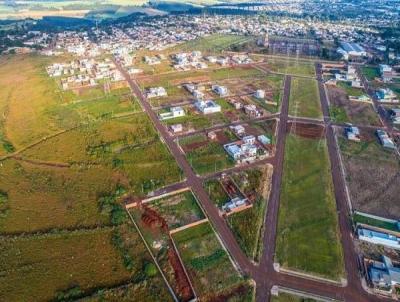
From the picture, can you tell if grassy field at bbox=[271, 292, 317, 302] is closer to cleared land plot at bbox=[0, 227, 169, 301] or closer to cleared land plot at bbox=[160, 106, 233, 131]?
cleared land plot at bbox=[0, 227, 169, 301]

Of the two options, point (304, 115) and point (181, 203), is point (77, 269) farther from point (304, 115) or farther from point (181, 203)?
point (304, 115)

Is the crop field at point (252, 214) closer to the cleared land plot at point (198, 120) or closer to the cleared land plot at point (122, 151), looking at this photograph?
the cleared land plot at point (122, 151)

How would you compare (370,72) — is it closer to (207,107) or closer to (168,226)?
(207,107)

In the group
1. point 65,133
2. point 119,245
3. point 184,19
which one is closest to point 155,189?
point 119,245

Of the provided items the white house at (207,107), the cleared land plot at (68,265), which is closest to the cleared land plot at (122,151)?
the cleared land plot at (68,265)

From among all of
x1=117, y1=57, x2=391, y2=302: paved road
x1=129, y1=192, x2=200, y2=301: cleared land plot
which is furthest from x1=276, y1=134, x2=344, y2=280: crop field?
x1=129, y1=192, x2=200, y2=301: cleared land plot

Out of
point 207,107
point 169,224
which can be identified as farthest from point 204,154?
point 207,107

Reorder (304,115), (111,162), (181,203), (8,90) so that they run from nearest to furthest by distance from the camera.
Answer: (181,203) < (111,162) < (304,115) < (8,90)
